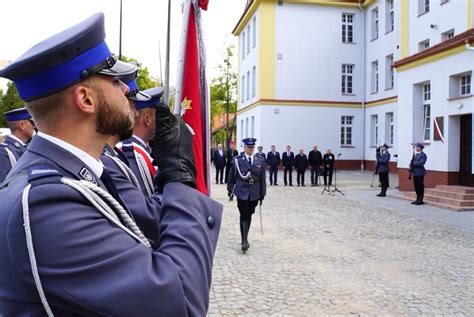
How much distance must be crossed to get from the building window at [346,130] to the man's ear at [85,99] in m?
31.9

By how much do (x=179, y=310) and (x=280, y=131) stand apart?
30.5 meters

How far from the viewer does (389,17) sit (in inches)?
1162

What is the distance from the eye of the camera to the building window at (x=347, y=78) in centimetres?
3281

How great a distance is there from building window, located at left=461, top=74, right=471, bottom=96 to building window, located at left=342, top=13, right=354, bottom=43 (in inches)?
731

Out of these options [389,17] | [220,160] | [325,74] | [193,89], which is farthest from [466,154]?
[325,74]

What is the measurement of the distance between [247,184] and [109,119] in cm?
729

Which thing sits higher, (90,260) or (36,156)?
(36,156)

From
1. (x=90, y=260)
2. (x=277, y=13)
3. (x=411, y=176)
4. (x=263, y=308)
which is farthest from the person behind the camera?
(x=277, y=13)

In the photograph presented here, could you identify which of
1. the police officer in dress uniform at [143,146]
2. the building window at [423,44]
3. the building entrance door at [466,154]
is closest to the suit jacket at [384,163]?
the building entrance door at [466,154]

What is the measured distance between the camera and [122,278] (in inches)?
46.2

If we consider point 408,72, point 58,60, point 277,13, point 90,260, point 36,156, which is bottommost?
point 90,260

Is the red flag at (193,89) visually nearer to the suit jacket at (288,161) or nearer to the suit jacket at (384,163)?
the suit jacket at (384,163)

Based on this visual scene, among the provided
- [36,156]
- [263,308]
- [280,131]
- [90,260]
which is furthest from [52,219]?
[280,131]

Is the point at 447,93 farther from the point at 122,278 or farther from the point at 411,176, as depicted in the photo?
the point at 122,278
